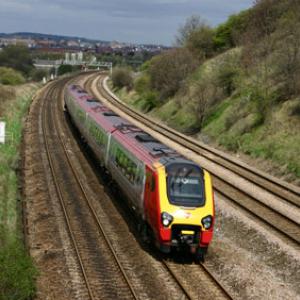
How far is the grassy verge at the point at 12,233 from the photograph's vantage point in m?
11.4

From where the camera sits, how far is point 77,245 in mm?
15727

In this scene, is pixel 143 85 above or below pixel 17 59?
below

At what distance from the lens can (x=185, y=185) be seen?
15156 mm

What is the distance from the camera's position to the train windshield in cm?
1484

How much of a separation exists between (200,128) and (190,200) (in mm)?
24689

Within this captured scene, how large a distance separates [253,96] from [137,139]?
17.1 meters

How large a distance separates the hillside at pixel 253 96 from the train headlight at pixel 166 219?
40.4ft

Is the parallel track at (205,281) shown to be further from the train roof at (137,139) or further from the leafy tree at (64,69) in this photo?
the leafy tree at (64,69)

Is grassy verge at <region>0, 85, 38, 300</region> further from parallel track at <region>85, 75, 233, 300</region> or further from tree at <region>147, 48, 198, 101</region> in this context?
tree at <region>147, 48, 198, 101</region>

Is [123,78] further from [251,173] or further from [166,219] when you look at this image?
[166,219]

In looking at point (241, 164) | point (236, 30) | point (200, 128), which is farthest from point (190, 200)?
point (236, 30)

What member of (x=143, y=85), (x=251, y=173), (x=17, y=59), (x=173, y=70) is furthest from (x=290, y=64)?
(x=17, y=59)

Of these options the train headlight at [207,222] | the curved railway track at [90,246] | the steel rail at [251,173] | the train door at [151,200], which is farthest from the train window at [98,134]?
the train headlight at [207,222]

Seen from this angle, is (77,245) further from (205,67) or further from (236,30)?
(236,30)
